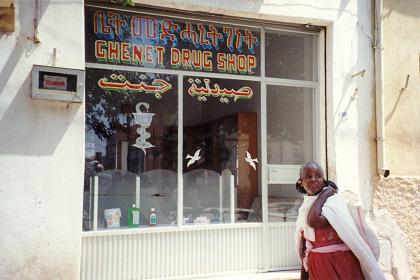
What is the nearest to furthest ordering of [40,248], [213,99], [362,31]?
[40,248], [213,99], [362,31]

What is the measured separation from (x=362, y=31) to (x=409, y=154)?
185cm

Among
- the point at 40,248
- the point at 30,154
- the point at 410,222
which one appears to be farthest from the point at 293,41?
the point at 40,248

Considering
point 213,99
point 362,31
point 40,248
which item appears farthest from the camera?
point 362,31

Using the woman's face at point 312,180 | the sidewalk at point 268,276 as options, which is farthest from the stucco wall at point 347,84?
the woman's face at point 312,180

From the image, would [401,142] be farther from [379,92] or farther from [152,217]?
[152,217]

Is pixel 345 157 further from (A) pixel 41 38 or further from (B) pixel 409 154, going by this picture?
Result: (A) pixel 41 38

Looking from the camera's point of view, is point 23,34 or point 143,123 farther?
point 143,123

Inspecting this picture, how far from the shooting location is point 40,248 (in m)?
4.91

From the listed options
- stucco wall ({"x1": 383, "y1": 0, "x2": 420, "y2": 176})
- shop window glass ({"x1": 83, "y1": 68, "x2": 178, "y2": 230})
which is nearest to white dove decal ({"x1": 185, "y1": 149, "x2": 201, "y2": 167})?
shop window glass ({"x1": 83, "y1": 68, "x2": 178, "y2": 230})

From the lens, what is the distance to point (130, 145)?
5781 mm

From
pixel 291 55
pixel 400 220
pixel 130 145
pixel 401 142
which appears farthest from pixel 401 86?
pixel 130 145

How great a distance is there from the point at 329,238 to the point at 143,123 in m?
3.03

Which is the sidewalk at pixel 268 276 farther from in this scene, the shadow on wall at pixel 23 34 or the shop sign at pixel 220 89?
the shadow on wall at pixel 23 34

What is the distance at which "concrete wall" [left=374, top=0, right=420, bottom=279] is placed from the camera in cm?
655
